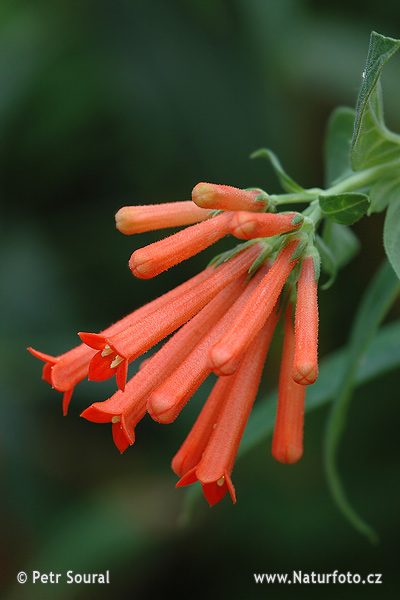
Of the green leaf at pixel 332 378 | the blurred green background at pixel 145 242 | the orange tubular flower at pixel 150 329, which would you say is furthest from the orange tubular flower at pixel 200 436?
the blurred green background at pixel 145 242

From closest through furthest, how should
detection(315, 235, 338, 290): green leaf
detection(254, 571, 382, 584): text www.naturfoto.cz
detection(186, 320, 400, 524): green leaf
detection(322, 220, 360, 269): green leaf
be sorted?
detection(315, 235, 338, 290): green leaf
detection(322, 220, 360, 269): green leaf
detection(186, 320, 400, 524): green leaf
detection(254, 571, 382, 584): text www.naturfoto.cz

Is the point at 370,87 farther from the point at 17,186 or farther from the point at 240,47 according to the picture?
the point at 17,186

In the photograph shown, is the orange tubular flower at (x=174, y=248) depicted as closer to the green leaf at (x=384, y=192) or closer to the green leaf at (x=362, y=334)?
the green leaf at (x=384, y=192)

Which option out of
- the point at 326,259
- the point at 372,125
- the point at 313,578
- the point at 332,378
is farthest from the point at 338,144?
the point at 313,578

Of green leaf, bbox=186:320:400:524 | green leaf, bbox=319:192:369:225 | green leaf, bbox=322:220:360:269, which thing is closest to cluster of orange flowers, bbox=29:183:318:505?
green leaf, bbox=319:192:369:225

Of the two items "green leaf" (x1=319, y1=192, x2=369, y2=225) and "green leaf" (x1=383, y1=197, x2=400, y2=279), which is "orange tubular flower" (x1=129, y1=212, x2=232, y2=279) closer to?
"green leaf" (x1=319, y1=192, x2=369, y2=225)

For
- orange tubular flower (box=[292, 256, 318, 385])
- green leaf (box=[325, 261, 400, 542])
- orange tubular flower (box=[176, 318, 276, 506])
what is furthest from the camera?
green leaf (box=[325, 261, 400, 542])
